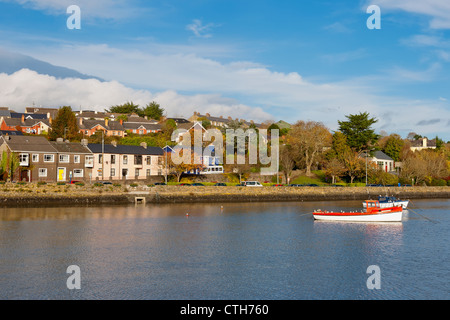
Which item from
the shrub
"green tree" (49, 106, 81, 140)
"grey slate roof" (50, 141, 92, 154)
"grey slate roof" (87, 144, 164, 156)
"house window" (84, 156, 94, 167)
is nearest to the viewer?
"grey slate roof" (50, 141, 92, 154)

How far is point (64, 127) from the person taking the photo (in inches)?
4119

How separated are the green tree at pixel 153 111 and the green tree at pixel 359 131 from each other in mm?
83740

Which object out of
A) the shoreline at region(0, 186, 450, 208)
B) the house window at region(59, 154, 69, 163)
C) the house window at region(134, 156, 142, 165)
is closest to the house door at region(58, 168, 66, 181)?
the house window at region(59, 154, 69, 163)

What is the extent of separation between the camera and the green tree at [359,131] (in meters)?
107

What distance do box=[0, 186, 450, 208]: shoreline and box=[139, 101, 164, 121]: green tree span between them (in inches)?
3784

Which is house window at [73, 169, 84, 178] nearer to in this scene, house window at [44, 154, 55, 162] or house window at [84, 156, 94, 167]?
house window at [84, 156, 94, 167]

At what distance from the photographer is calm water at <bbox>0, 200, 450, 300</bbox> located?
26.4 metres

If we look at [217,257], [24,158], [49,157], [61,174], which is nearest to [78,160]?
[61,174]

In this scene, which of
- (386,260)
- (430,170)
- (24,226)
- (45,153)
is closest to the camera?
(386,260)
